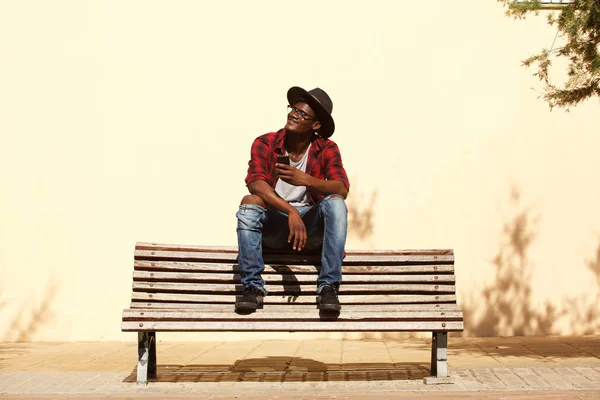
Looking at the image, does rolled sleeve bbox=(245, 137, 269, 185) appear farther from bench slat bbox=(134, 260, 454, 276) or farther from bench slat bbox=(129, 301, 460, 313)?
bench slat bbox=(129, 301, 460, 313)

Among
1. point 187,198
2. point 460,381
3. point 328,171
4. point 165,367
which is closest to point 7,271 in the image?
point 187,198

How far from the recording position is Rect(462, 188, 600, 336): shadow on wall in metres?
8.58

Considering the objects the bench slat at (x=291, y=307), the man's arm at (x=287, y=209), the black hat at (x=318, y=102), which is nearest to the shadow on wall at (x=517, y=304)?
the bench slat at (x=291, y=307)

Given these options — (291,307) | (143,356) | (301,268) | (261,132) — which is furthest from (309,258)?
(261,132)

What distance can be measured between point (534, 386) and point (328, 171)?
72.9 inches

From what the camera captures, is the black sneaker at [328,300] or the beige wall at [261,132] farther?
the beige wall at [261,132]

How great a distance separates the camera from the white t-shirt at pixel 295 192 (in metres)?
5.85

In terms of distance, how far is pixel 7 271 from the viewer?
864 centimetres

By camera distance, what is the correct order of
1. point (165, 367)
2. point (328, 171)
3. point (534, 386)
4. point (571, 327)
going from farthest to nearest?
1. point (571, 327)
2. point (165, 367)
3. point (328, 171)
4. point (534, 386)

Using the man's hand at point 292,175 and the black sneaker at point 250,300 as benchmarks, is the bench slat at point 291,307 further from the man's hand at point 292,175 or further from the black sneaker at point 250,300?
the man's hand at point 292,175

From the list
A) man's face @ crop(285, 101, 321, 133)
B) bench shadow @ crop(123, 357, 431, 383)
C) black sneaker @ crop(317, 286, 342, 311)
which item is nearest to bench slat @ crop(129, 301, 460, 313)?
black sneaker @ crop(317, 286, 342, 311)

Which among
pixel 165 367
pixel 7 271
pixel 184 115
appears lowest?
pixel 165 367

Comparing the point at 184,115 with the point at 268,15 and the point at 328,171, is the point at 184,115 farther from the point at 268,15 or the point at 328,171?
the point at 328,171

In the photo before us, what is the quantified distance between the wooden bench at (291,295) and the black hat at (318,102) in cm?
88
